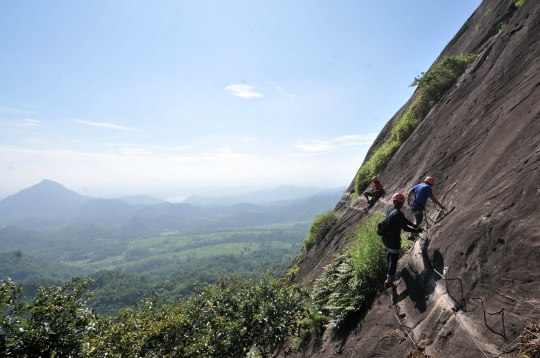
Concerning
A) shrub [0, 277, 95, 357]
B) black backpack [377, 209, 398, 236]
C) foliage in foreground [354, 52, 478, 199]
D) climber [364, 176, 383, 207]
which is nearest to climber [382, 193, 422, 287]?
black backpack [377, 209, 398, 236]

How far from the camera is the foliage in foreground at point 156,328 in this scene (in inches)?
225

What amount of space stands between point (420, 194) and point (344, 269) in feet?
Result: 10.3

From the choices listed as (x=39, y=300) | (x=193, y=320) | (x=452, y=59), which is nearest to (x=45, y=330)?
(x=39, y=300)

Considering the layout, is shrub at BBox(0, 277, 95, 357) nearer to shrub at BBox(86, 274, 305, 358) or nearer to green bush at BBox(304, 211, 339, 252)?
shrub at BBox(86, 274, 305, 358)

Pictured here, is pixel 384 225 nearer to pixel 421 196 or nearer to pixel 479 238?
pixel 421 196

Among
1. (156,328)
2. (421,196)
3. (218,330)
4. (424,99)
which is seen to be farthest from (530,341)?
(424,99)

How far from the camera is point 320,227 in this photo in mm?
16844

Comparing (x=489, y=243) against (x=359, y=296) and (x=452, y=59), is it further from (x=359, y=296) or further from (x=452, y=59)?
(x=452, y=59)

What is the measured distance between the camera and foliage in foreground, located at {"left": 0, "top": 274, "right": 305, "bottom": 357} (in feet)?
18.8

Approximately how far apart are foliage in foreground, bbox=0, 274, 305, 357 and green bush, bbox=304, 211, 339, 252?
25.2 ft

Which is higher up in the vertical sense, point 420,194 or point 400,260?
point 420,194

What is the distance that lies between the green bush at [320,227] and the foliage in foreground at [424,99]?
2.16 metres

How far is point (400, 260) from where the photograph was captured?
24.3ft

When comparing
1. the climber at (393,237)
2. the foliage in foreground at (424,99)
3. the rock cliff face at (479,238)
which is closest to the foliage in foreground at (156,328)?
the rock cliff face at (479,238)
